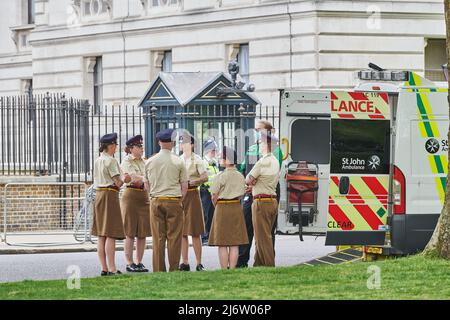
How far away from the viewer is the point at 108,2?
4334 centimetres

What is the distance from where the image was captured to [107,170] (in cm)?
1933

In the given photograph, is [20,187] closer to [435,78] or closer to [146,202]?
[146,202]

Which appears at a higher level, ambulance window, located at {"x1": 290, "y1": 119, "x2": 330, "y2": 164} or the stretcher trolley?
ambulance window, located at {"x1": 290, "y1": 119, "x2": 330, "y2": 164}

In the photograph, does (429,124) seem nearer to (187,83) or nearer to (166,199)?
(166,199)

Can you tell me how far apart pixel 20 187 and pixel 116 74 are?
1425 centimetres

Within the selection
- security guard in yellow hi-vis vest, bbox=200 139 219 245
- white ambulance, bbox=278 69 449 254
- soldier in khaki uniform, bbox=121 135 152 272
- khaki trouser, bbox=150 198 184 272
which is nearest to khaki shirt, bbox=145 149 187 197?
khaki trouser, bbox=150 198 184 272

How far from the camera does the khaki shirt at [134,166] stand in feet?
66.6

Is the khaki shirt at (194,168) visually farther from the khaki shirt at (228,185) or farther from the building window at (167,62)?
the building window at (167,62)

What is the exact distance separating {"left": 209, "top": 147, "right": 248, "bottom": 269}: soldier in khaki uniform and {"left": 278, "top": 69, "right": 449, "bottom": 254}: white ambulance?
1.14m

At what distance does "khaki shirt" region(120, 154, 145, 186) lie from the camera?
2030cm

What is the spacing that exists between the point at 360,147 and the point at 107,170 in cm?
327

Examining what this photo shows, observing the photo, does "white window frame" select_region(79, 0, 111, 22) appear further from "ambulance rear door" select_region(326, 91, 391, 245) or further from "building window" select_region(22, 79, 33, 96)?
"ambulance rear door" select_region(326, 91, 391, 245)

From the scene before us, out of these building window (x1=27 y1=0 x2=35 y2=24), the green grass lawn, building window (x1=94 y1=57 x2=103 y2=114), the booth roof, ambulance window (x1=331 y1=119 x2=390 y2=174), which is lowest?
the green grass lawn
